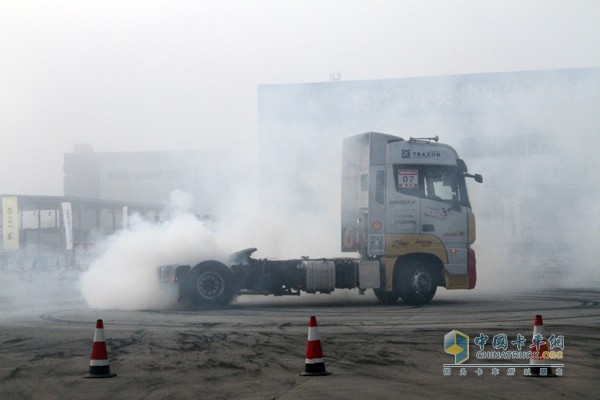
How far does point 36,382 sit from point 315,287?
943 centimetres

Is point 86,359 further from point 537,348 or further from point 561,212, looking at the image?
point 561,212

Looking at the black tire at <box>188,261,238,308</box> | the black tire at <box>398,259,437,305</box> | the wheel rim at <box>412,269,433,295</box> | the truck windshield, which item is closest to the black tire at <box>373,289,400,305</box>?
the black tire at <box>398,259,437,305</box>

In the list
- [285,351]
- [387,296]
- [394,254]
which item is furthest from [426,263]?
[285,351]

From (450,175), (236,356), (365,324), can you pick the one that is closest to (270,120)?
(450,175)

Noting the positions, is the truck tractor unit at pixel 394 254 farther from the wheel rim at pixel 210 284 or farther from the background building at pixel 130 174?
the background building at pixel 130 174

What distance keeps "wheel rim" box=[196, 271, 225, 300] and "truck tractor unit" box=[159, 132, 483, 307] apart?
21 millimetres

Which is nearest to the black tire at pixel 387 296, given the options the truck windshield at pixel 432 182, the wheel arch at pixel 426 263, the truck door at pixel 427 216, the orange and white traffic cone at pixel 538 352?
the wheel arch at pixel 426 263

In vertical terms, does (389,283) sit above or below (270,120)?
below

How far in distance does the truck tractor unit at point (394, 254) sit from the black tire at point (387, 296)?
0.08 feet

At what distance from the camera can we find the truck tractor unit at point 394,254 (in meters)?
18.2

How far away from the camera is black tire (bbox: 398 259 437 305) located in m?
18.2

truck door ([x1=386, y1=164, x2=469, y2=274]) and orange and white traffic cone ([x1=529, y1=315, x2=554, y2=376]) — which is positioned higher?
truck door ([x1=386, y1=164, x2=469, y2=274])

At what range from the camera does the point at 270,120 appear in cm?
2677

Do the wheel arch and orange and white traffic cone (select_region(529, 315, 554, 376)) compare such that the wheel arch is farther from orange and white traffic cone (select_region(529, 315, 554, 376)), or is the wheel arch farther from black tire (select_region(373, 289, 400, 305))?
orange and white traffic cone (select_region(529, 315, 554, 376))
